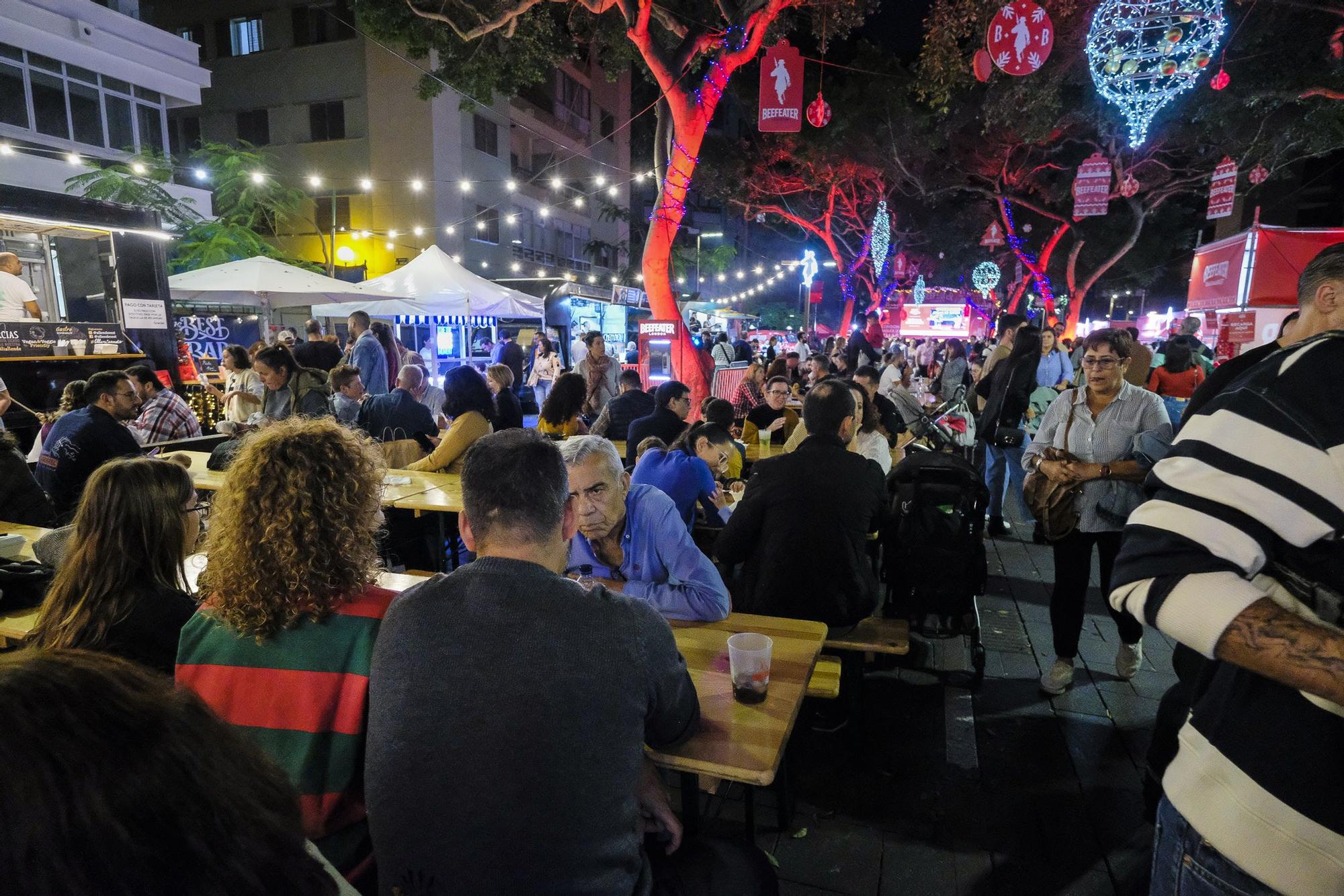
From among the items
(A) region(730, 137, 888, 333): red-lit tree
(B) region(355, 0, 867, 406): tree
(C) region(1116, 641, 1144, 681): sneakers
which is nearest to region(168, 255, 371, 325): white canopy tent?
(B) region(355, 0, 867, 406): tree

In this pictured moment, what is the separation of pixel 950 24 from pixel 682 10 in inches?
178

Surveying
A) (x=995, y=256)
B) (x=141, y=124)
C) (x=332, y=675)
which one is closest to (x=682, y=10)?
(x=332, y=675)

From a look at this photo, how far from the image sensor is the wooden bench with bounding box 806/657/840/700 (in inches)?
119

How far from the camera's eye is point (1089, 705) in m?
3.96

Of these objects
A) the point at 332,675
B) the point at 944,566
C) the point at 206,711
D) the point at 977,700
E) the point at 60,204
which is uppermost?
the point at 60,204

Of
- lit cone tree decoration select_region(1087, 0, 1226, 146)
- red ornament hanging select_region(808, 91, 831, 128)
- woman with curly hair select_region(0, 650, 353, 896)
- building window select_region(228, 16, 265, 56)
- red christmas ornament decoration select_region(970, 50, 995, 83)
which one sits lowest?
woman with curly hair select_region(0, 650, 353, 896)

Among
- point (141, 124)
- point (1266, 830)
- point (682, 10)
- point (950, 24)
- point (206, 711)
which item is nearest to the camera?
point (206, 711)

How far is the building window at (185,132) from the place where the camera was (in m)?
25.0

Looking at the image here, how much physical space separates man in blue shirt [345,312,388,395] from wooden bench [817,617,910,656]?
22.8 feet

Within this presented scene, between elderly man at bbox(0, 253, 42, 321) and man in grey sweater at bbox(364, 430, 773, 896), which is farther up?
elderly man at bbox(0, 253, 42, 321)

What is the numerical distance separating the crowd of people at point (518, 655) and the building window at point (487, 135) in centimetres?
2517

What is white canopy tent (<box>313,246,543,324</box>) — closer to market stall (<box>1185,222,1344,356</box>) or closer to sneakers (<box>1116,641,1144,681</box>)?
sneakers (<box>1116,641,1144,681</box>)

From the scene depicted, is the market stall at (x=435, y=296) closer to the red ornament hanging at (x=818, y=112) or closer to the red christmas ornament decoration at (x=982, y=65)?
the red ornament hanging at (x=818, y=112)

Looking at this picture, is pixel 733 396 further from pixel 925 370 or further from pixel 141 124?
pixel 141 124
